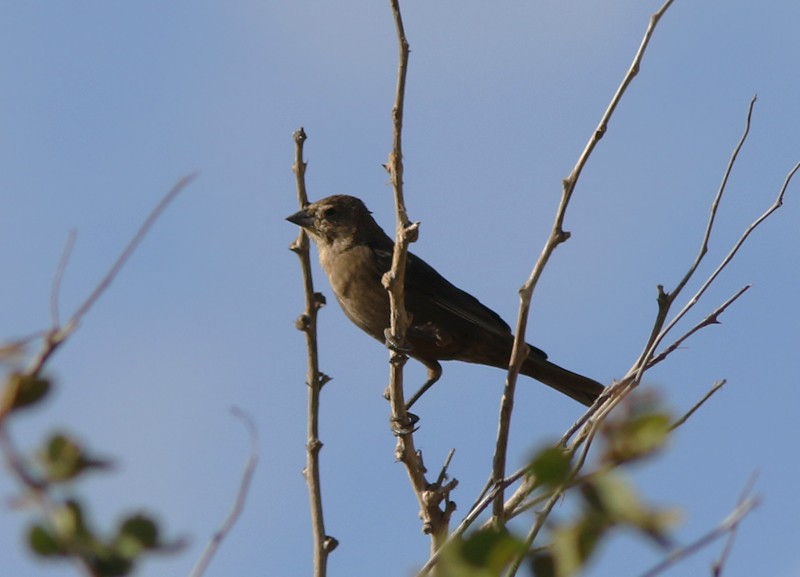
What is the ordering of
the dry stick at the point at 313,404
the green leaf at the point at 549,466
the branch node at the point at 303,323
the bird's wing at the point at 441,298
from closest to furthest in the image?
the green leaf at the point at 549,466 → the dry stick at the point at 313,404 → the branch node at the point at 303,323 → the bird's wing at the point at 441,298

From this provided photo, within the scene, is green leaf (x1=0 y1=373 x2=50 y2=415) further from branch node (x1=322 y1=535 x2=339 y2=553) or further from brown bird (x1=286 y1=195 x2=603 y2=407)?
brown bird (x1=286 y1=195 x2=603 y2=407)

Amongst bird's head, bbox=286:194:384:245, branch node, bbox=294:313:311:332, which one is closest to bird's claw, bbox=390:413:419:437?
branch node, bbox=294:313:311:332

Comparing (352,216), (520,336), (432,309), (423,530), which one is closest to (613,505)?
(520,336)

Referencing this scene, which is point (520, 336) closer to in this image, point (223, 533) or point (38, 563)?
point (223, 533)

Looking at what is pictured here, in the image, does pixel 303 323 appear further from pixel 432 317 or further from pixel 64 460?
pixel 432 317

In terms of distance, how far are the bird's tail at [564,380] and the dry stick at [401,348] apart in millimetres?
2287

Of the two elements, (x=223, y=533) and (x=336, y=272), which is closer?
(x=223, y=533)

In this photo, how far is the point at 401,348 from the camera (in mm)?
4391

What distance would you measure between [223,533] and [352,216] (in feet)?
21.6

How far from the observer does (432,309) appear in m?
7.09

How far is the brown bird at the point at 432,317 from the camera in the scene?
270 inches

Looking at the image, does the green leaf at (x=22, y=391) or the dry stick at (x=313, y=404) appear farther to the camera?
the dry stick at (x=313, y=404)

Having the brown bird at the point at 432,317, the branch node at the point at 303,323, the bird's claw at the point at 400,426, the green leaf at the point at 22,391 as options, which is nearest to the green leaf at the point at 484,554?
the green leaf at the point at 22,391

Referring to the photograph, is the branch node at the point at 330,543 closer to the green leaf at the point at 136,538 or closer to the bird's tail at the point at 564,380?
the green leaf at the point at 136,538
